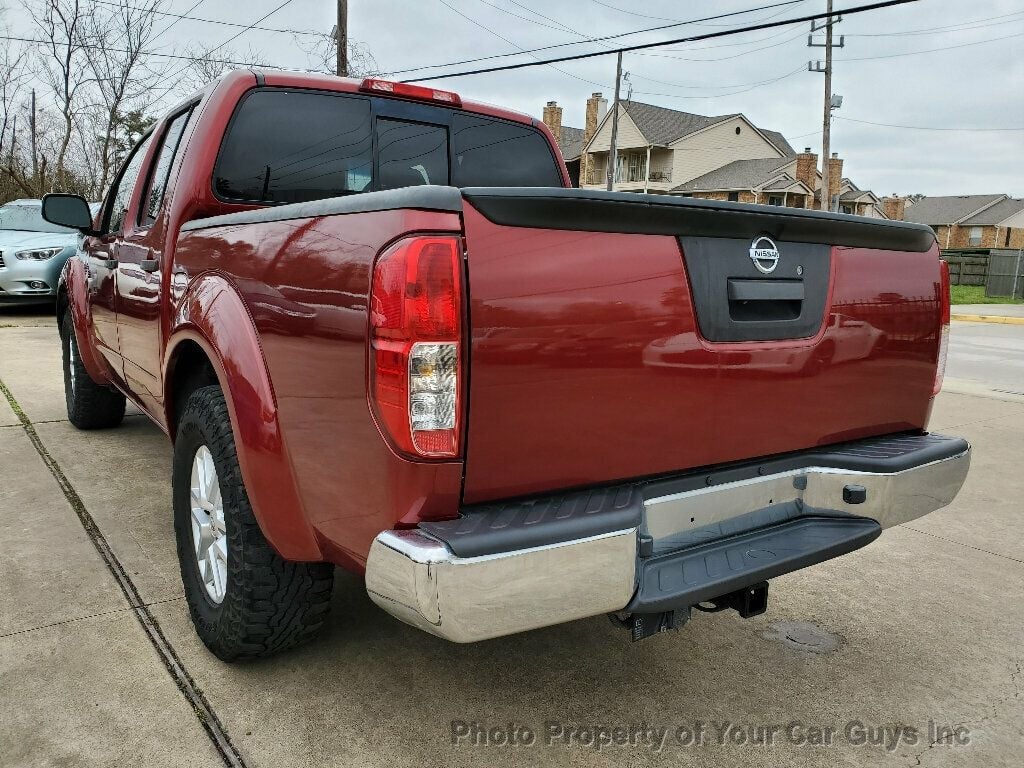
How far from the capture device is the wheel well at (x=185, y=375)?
272cm

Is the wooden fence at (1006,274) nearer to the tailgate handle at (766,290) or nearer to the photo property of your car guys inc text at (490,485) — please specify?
the photo property of your car guys inc text at (490,485)

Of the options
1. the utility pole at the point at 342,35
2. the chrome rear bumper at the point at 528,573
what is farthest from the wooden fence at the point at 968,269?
the chrome rear bumper at the point at 528,573

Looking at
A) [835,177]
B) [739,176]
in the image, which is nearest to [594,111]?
[739,176]

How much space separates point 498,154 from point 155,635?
8.16ft

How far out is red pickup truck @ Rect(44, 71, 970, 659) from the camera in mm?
1745

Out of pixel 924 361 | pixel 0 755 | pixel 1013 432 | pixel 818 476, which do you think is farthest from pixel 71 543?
pixel 1013 432

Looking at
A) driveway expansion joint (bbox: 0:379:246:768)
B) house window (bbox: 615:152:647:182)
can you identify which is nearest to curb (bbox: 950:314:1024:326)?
driveway expansion joint (bbox: 0:379:246:768)

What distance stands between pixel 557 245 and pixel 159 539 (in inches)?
104

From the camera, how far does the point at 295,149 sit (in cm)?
322

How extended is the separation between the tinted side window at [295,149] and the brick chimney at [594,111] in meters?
Answer: 49.8

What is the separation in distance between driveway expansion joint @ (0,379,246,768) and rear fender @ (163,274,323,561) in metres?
0.54

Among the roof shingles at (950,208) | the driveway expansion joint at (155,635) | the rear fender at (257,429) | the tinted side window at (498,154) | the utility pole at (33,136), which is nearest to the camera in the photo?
the rear fender at (257,429)

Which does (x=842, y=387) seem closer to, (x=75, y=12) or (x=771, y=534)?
(x=771, y=534)

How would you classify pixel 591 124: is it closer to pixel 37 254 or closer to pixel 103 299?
pixel 37 254
